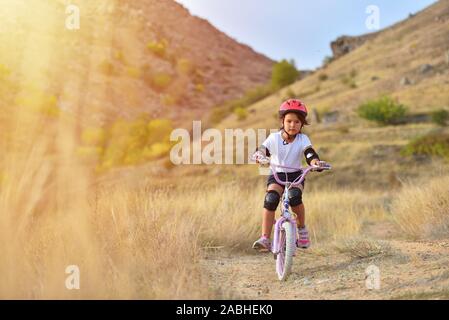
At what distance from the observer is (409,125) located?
1233 inches

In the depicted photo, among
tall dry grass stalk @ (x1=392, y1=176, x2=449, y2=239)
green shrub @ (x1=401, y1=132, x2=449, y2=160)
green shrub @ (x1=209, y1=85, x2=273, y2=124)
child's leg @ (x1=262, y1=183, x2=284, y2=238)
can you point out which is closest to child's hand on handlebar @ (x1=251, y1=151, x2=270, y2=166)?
child's leg @ (x1=262, y1=183, x2=284, y2=238)

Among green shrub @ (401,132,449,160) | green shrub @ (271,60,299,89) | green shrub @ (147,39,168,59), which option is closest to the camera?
green shrub @ (401,132,449,160)

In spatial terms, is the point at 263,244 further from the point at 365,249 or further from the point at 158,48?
the point at 158,48

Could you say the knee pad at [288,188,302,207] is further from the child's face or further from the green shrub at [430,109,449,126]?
the green shrub at [430,109,449,126]

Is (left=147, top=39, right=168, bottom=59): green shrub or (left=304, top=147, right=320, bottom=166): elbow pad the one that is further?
(left=147, top=39, right=168, bottom=59): green shrub

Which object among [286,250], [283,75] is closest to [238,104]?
[283,75]

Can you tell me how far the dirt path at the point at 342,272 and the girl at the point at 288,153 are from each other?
48 cm

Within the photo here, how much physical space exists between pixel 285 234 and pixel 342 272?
0.78 m

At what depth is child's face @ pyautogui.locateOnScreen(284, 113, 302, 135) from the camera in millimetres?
5863

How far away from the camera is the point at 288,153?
5902 mm

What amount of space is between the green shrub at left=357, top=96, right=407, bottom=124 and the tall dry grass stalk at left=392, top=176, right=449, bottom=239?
77.9 ft

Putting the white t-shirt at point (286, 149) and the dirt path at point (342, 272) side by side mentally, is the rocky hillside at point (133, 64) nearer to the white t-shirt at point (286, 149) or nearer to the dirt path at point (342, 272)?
the dirt path at point (342, 272)
